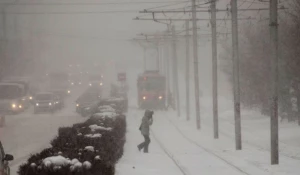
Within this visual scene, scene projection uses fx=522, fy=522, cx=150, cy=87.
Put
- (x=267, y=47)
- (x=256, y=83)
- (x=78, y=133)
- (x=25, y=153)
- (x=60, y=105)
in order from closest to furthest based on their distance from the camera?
1. (x=78, y=133)
2. (x=25, y=153)
3. (x=267, y=47)
4. (x=256, y=83)
5. (x=60, y=105)

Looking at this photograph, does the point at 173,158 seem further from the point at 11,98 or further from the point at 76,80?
the point at 76,80

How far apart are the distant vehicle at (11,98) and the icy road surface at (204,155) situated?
1727 centimetres

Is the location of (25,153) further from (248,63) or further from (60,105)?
(60,105)

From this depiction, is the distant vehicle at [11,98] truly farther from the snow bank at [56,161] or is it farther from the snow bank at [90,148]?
the snow bank at [56,161]

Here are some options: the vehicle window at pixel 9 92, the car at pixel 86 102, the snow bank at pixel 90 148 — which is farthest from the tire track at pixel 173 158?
the vehicle window at pixel 9 92

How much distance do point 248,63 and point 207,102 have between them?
3025cm

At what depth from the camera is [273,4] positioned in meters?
17.5

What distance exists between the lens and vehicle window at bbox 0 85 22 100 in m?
48.1

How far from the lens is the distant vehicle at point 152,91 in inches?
2234

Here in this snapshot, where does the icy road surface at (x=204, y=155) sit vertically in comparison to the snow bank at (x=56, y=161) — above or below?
below

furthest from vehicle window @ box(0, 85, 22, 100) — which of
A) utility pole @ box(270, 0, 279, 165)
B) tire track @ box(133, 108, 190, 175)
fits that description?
utility pole @ box(270, 0, 279, 165)

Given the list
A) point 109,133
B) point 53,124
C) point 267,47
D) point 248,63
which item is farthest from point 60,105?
point 109,133

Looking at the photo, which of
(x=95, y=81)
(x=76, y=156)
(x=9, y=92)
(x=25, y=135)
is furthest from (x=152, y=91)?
(x=76, y=156)

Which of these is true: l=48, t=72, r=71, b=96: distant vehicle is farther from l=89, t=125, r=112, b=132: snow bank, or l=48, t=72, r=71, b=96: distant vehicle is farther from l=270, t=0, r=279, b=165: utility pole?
l=270, t=0, r=279, b=165: utility pole
